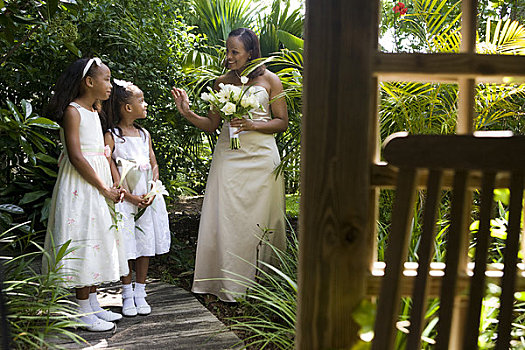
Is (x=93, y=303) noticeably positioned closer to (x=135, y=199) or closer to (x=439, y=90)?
(x=135, y=199)

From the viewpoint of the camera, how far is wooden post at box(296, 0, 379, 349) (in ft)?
4.25

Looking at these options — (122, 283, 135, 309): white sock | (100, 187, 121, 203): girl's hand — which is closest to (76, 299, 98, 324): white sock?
(122, 283, 135, 309): white sock

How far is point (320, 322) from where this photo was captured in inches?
53.1

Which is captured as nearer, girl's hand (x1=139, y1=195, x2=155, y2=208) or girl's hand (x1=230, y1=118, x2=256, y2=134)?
girl's hand (x1=139, y1=195, x2=155, y2=208)

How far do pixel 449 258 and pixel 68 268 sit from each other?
2.30m

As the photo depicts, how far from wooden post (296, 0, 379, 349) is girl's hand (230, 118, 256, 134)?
2.28m

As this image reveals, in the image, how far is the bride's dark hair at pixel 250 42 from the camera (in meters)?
3.64

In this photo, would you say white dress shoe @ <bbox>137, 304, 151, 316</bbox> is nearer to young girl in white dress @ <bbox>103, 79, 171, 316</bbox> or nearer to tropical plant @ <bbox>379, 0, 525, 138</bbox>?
young girl in white dress @ <bbox>103, 79, 171, 316</bbox>

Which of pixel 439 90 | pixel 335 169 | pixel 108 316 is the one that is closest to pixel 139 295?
pixel 108 316

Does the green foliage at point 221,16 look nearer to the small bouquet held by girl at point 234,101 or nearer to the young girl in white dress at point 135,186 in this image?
the small bouquet held by girl at point 234,101

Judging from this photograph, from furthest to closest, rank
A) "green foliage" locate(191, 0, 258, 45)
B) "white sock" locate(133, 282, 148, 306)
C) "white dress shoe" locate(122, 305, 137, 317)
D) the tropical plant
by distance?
"green foliage" locate(191, 0, 258, 45)
"white sock" locate(133, 282, 148, 306)
"white dress shoe" locate(122, 305, 137, 317)
the tropical plant

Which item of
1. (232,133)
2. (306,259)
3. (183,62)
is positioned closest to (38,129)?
(183,62)

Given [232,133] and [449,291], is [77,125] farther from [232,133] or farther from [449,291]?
[449,291]

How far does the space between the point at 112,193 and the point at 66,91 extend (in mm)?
653
